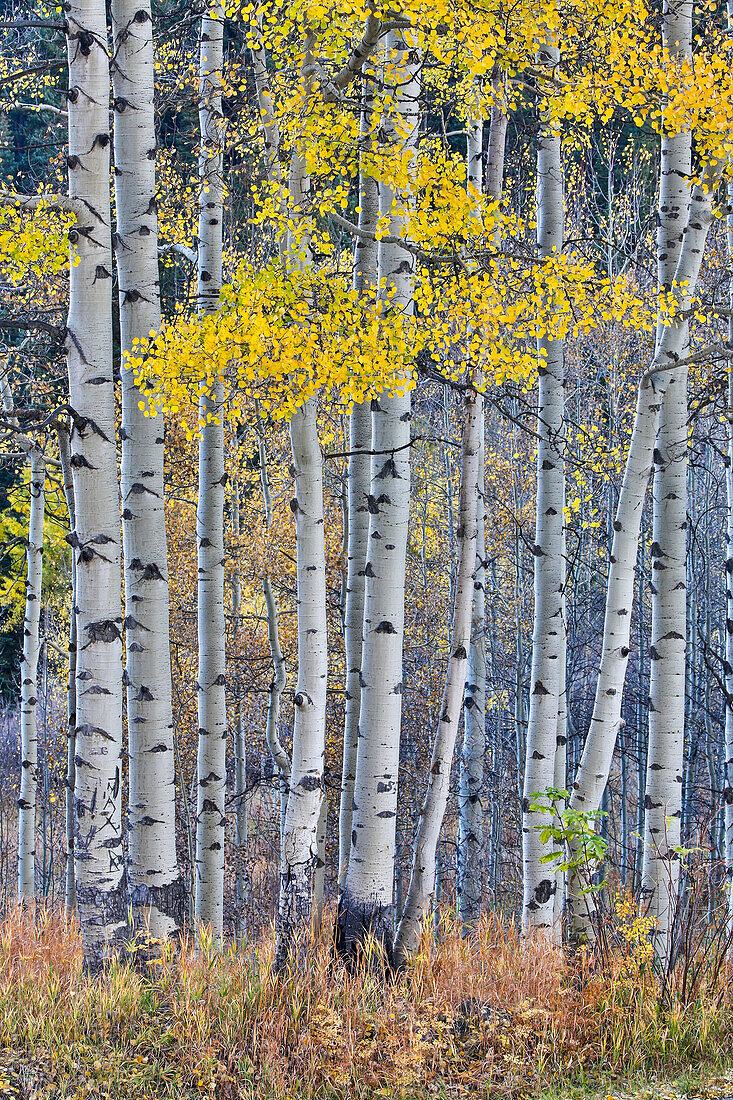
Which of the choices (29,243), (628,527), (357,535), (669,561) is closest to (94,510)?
(29,243)

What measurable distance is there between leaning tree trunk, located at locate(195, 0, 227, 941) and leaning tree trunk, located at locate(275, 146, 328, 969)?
6.87 feet

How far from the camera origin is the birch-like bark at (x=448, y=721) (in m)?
5.14

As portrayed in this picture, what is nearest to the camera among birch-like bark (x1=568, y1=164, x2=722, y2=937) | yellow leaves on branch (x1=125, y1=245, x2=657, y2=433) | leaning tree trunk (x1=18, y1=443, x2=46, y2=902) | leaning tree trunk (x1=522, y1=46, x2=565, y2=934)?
yellow leaves on branch (x1=125, y1=245, x2=657, y2=433)

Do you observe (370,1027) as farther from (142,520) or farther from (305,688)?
(142,520)

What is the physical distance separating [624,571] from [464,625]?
3.87 ft

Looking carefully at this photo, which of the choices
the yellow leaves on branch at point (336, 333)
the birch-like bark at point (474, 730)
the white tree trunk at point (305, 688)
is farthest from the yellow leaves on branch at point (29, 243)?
the birch-like bark at point (474, 730)

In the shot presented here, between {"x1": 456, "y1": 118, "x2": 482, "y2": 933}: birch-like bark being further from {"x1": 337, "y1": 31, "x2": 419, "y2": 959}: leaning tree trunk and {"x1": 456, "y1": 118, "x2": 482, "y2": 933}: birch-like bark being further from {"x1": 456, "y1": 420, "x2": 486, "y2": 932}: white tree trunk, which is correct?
{"x1": 337, "y1": 31, "x2": 419, "y2": 959}: leaning tree trunk

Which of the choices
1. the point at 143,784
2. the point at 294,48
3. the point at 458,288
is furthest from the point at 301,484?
the point at 294,48

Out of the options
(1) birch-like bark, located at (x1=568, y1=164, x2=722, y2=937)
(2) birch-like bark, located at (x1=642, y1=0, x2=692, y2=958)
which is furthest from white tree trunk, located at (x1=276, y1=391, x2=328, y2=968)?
(2) birch-like bark, located at (x1=642, y1=0, x2=692, y2=958)

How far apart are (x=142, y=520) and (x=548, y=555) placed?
2951mm

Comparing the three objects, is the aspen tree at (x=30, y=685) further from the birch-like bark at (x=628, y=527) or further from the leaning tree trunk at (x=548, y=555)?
the birch-like bark at (x=628, y=527)

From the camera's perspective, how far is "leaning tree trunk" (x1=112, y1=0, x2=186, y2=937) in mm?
5078

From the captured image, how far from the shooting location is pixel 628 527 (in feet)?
18.9

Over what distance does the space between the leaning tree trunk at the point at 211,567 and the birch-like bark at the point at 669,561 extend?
337cm
